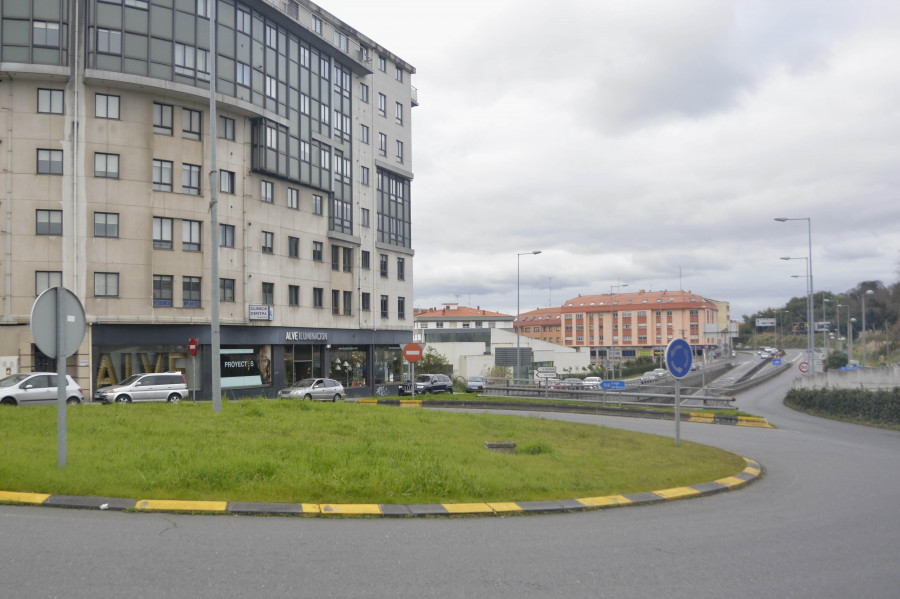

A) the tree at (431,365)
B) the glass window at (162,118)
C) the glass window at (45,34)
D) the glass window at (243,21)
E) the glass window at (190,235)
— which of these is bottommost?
the tree at (431,365)

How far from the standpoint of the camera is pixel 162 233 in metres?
37.1

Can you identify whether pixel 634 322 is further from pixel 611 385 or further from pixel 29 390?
pixel 29 390

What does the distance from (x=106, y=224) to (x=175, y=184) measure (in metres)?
4.10

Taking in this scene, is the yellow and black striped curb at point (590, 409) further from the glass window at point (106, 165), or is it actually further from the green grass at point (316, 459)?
the glass window at point (106, 165)

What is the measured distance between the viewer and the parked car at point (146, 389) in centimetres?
2820

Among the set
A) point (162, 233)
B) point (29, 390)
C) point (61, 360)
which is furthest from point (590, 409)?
point (61, 360)

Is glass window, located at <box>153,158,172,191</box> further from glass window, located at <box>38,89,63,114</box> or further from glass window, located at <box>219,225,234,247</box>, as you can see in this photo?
glass window, located at <box>38,89,63,114</box>

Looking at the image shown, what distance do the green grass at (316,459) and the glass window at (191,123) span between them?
84.9ft

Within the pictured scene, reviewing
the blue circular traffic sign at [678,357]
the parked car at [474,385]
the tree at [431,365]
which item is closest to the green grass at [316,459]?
the blue circular traffic sign at [678,357]

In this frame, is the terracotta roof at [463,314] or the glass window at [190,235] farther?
the terracotta roof at [463,314]

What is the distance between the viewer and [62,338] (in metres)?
9.10

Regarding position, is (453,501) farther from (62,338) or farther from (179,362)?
(179,362)

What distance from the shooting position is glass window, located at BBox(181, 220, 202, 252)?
37781 mm

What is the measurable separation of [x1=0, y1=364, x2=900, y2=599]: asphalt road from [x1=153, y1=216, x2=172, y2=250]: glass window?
3130cm
